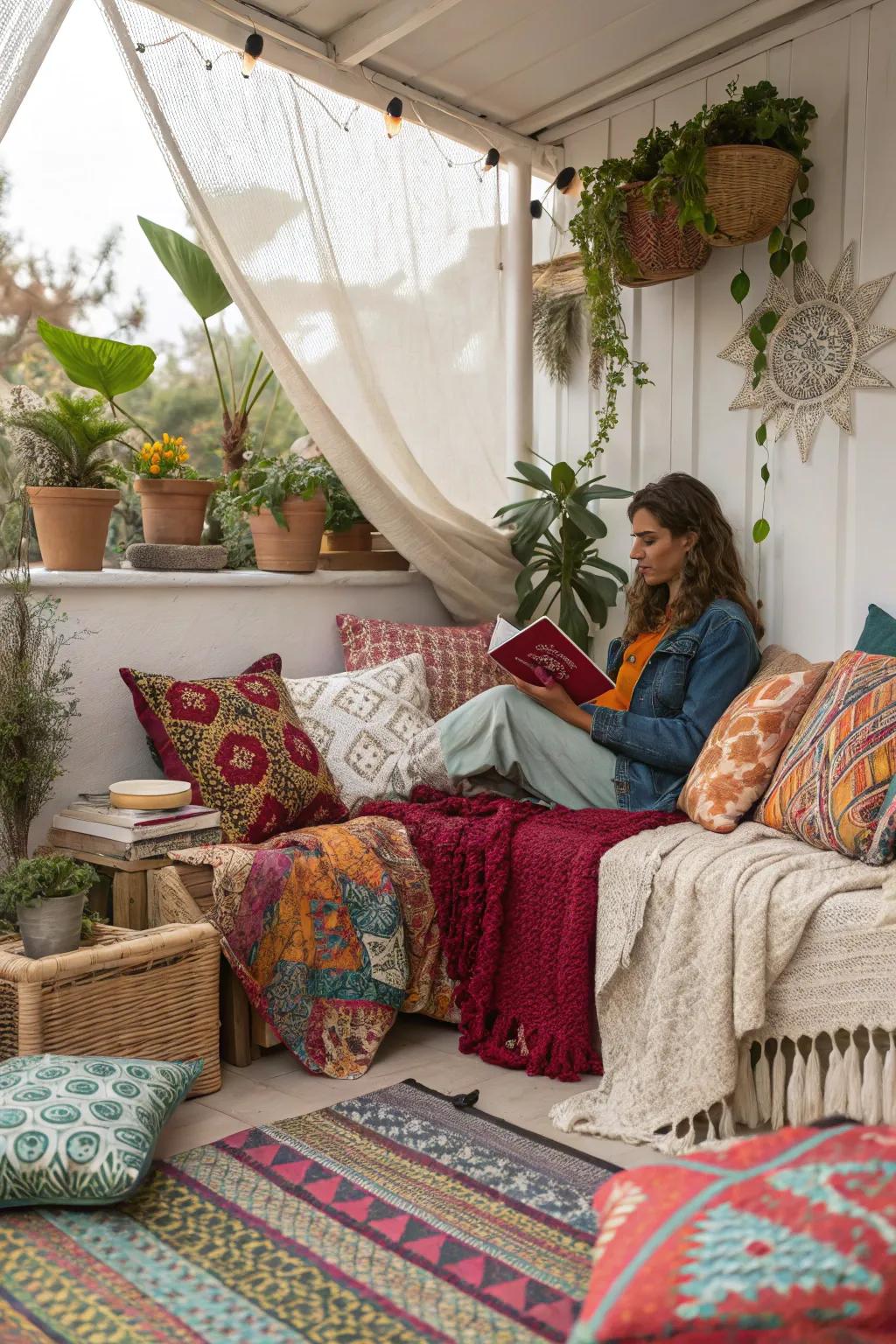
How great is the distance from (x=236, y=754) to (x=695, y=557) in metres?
1.33

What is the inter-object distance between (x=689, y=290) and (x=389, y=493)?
1.10m

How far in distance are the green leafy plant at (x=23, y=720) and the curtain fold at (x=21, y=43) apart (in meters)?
1.03

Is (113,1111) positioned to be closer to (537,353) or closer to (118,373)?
(118,373)

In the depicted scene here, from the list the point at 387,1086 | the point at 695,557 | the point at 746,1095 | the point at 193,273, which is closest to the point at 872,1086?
the point at 746,1095

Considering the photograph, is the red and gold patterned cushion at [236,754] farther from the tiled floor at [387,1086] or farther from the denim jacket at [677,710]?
the denim jacket at [677,710]

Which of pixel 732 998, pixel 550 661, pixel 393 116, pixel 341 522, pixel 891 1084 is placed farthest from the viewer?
pixel 341 522

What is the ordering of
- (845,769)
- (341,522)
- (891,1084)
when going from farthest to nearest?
(341,522), (845,769), (891,1084)

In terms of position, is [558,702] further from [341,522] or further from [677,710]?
[341,522]

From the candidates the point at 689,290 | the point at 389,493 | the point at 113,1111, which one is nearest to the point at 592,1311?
the point at 113,1111

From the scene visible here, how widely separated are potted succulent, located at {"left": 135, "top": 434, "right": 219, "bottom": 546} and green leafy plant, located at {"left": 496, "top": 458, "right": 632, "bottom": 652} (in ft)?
3.25

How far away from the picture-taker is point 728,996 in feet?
7.09

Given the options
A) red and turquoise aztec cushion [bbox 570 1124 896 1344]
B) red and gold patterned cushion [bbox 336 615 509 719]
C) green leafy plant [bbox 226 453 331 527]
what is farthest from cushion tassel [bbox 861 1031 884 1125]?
green leafy plant [bbox 226 453 331 527]

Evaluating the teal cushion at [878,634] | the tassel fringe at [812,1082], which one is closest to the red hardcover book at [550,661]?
the teal cushion at [878,634]

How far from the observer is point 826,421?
3.12 meters
